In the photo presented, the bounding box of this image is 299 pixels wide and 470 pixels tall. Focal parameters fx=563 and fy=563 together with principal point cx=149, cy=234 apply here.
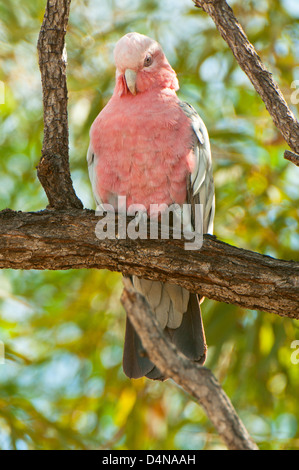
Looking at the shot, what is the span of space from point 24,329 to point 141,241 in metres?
2.55

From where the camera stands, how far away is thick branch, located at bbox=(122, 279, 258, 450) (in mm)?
1467

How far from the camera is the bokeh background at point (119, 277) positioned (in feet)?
12.9

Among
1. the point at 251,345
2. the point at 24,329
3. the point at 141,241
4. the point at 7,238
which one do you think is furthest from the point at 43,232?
the point at 24,329

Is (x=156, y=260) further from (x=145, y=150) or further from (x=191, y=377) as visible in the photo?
(x=191, y=377)

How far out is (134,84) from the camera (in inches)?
115

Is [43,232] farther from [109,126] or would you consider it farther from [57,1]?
[57,1]

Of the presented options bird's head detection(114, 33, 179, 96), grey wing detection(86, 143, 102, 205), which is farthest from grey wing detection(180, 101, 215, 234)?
grey wing detection(86, 143, 102, 205)

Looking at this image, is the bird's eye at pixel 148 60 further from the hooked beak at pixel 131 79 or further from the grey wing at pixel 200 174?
the grey wing at pixel 200 174

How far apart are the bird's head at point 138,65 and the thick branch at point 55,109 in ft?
→ 1.07

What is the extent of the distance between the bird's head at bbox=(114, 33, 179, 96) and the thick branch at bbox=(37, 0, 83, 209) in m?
0.33

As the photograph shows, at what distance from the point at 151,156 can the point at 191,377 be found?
1530 millimetres

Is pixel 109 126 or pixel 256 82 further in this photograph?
pixel 109 126

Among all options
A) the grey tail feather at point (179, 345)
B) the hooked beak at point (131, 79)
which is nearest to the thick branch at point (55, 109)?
Result: the hooked beak at point (131, 79)

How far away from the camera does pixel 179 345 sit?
2.97 meters
